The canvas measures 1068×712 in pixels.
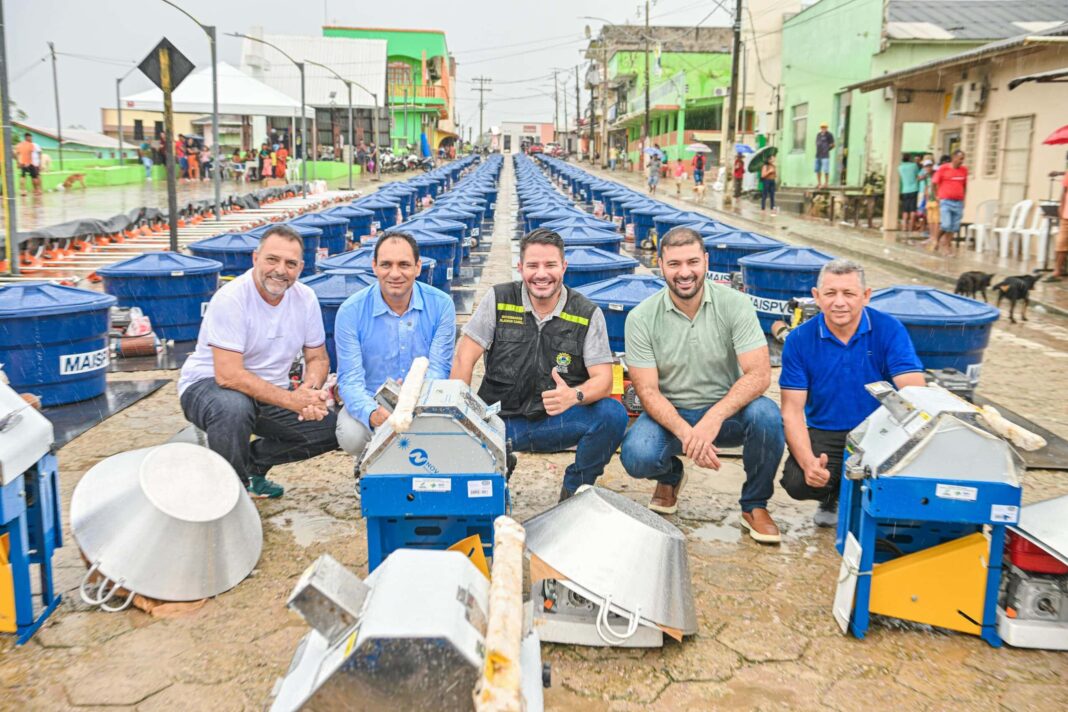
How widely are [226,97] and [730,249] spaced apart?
63.3ft

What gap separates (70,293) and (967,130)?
1682 centimetres

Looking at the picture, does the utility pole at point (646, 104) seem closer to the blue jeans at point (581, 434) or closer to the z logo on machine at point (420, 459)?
the blue jeans at point (581, 434)

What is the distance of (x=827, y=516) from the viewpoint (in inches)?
168

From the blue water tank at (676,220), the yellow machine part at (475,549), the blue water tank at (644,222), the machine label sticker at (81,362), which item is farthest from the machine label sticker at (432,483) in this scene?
the blue water tank at (644,222)

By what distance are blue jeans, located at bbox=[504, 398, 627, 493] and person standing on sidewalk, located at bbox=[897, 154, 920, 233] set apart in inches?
698

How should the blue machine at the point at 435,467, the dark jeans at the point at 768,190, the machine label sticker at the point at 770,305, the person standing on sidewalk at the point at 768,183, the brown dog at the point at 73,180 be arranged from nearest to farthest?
1. the blue machine at the point at 435,467
2. the machine label sticker at the point at 770,305
3. the person standing on sidewalk at the point at 768,183
4. the dark jeans at the point at 768,190
5. the brown dog at the point at 73,180

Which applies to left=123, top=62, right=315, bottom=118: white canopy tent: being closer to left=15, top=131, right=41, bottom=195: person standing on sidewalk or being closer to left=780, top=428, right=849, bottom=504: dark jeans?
left=15, top=131, right=41, bottom=195: person standing on sidewalk

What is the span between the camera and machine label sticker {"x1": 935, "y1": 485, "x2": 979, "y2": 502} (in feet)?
9.70

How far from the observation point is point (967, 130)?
17.4 meters

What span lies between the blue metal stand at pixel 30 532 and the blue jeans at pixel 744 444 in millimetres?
2393

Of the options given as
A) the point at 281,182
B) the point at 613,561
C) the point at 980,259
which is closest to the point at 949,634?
the point at 613,561

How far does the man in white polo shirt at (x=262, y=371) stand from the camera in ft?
13.7

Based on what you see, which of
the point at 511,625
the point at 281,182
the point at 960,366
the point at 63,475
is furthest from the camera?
the point at 281,182

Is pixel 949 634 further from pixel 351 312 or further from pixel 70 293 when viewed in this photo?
pixel 70 293
